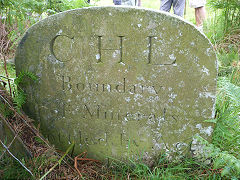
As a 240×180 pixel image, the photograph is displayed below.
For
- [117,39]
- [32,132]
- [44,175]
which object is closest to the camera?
[44,175]

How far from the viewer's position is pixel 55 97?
2.18m

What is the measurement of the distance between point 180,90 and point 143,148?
2.12 feet

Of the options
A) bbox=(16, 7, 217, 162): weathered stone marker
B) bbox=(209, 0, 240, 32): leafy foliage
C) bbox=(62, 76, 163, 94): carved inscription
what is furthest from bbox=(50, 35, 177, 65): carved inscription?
bbox=(209, 0, 240, 32): leafy foliage

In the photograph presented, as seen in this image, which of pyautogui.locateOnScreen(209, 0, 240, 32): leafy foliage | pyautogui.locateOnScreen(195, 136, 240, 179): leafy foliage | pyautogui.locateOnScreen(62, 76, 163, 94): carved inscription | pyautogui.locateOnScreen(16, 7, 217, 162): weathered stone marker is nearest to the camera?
pyautogui.locateOnScreen(195, 136, 240, 179): leafy foliage

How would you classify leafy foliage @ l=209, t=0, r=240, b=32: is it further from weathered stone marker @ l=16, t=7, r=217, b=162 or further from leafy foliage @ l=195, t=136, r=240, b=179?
leafy foliage @ l=195, t=136, r=240, b=179

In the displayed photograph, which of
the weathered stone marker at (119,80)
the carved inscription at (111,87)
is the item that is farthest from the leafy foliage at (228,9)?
the carved inscription at (111,87)

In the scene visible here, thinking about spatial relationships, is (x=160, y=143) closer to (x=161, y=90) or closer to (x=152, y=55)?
(x=161, y=90)

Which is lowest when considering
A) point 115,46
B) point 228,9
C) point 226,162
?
point 226,162

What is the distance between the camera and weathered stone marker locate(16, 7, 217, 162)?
1.91m

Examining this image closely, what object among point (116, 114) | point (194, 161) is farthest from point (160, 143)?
point (116, 114)

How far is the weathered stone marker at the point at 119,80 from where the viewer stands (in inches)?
75.2

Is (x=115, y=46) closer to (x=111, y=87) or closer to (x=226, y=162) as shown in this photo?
(x=111, y=87)

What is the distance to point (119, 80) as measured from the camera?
2.06 meters

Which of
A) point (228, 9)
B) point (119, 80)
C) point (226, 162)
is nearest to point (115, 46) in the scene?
point (119, 80)
